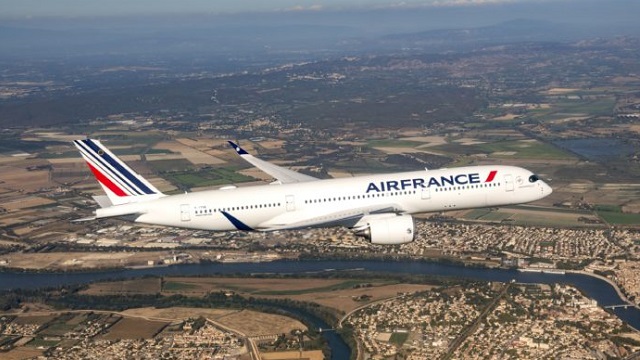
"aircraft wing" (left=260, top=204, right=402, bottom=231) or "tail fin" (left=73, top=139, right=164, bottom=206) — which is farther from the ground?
"tail fin" (left=73, top=139, right=164, bottom=206)

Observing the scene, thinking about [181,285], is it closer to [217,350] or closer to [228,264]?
[228,264]

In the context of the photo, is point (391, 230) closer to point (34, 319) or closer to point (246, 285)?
point (246, 285)

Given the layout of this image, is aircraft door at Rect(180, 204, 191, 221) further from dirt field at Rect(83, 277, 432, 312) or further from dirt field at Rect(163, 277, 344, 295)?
dirt field at Rect(163, 277, 344, 295)

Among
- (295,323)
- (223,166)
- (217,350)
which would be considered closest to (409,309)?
(295,323)

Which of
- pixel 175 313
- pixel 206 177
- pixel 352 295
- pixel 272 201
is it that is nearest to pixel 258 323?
pixel 175 313

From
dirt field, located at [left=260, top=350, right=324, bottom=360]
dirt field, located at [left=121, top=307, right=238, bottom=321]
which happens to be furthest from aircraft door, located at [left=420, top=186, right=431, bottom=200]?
dirt field, located at [left=121, top=307, right=238, bottom=321]

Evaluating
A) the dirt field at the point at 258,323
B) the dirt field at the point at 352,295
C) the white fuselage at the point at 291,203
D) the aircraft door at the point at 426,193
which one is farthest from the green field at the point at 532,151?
the white fuselage at the point at 291,203
